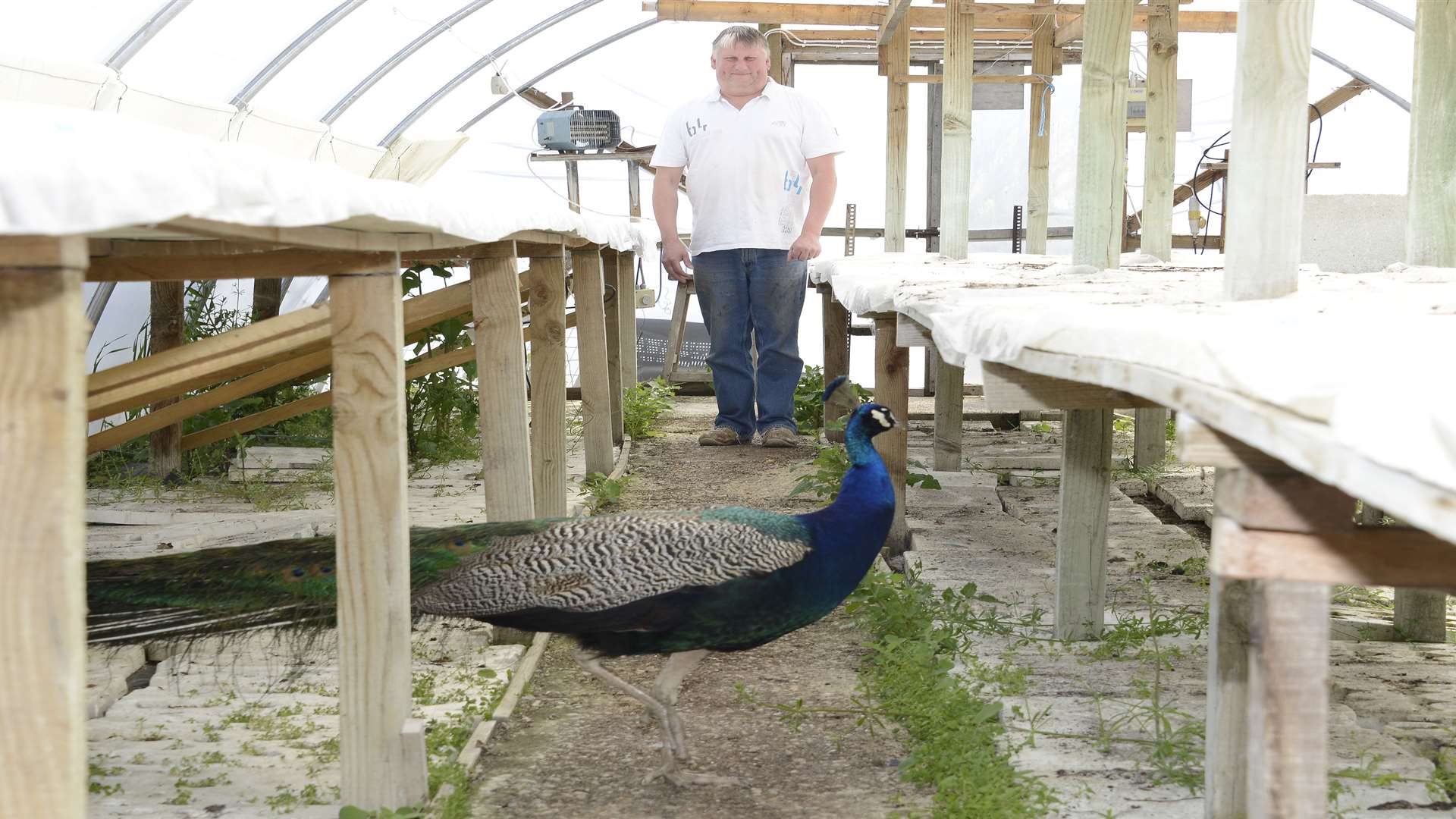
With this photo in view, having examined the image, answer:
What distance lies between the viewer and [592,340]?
6.22m

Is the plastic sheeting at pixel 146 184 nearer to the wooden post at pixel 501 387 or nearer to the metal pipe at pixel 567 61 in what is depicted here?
the wooden post at pixel 501 387

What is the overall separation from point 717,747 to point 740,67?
4.16 metres

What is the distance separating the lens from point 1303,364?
59.1 inches

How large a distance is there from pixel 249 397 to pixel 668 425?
111 inches

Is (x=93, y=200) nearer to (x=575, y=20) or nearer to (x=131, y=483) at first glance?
(x=131, y=483)

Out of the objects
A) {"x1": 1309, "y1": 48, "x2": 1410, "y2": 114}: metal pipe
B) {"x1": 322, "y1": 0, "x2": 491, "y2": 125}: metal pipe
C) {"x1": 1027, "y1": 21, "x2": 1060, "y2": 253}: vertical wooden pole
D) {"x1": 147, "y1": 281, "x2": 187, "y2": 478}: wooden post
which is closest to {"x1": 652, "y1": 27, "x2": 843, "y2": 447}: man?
{"x1": 1027, "y1": 21, "x2": 1060, "y2": 253}: vertical wooden pole

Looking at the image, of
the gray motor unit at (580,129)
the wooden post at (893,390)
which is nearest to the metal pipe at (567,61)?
the gray motor unit at (580,129)

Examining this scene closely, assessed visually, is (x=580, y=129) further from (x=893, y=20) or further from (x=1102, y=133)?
(x=1102, y=133)

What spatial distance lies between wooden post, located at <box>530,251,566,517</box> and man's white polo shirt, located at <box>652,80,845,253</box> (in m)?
2.22

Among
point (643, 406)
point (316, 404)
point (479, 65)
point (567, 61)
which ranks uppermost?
point (567, 61)

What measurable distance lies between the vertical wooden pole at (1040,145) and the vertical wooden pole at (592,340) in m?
2.71

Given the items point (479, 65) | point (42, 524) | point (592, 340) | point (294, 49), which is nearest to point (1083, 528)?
point (592, 340)

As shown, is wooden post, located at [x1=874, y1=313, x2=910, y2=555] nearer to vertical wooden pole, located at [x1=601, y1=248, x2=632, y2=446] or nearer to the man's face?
the man's face

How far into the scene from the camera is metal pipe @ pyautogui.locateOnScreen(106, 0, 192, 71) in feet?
24.7
